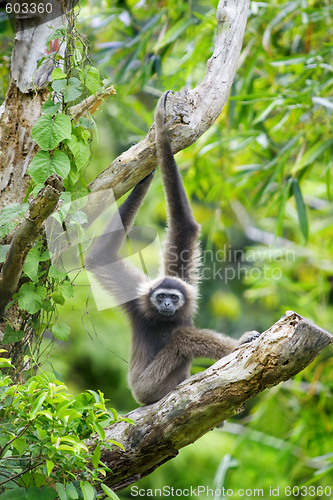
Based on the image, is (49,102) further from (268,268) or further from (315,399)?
(315,399)

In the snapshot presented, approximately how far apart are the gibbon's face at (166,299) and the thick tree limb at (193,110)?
40.1 inches

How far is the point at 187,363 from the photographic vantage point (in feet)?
11.7

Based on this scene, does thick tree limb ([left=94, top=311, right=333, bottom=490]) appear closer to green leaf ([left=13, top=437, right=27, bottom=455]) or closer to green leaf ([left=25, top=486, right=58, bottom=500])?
green leaf ([left=25, top=486, right=58, bottom=500])

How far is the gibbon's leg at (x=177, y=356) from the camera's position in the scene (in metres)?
3.23

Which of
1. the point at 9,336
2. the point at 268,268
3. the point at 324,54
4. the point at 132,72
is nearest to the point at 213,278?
the point at 268,268

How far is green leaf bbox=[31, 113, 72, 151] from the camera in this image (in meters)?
2.59

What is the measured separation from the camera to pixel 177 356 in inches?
136

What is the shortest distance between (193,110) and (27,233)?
5.32 feet

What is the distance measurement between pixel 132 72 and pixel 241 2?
12.9 ft

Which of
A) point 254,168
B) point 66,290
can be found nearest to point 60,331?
point 66,290

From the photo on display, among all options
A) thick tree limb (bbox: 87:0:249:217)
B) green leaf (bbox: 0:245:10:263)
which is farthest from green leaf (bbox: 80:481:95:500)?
thick tree limb (bbox: 87:0:249:217)

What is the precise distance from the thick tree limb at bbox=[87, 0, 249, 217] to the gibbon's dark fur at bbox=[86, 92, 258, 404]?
0.37 feet

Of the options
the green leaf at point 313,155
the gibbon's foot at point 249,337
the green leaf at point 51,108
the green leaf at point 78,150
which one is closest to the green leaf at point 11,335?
the green leaf at point 78,150

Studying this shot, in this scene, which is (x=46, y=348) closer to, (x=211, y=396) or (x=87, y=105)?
(x=211, y=396)
